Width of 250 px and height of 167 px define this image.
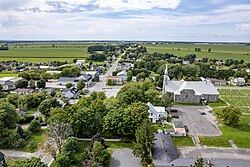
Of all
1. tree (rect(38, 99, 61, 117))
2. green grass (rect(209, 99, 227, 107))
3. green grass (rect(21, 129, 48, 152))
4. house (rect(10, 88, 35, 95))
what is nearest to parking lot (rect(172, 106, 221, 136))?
green grass (rect(209, 99, 227, 107))

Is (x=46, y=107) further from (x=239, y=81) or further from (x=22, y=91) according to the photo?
(x=239, y=81)

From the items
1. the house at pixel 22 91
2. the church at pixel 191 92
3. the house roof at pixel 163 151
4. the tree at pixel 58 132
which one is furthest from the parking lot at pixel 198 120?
the house at pixel 22 91

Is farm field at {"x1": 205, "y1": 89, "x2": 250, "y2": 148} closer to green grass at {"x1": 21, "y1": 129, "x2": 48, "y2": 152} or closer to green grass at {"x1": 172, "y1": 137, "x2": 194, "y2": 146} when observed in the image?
green grass at {"x1": 172, "y1": 137, "x2": 194, "y2": 146}

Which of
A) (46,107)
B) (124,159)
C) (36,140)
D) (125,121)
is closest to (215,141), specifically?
(125,121)

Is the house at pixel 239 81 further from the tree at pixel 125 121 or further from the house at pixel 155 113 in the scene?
the tree at pixel 125 121

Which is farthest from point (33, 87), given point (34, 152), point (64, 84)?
point (34, 152)
